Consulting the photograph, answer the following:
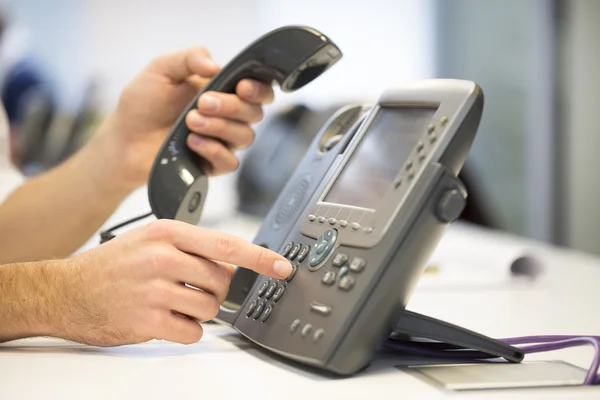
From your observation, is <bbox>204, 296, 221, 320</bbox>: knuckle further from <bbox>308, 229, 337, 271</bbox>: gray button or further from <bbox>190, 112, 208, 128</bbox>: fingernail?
<bbox>190, 112, 208, 128</bbox>: fingernail

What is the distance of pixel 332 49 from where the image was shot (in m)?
0.89

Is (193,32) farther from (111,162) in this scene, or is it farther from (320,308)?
(320,308)

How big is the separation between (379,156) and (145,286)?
0.22m

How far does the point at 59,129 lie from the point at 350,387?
3.35 meters

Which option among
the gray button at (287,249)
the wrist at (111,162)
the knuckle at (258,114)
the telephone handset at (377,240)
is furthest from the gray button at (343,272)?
the wrist at (111,162)

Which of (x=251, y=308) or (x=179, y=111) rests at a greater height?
(x=179, y=111)

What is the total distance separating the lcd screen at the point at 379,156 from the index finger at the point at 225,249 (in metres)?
0.08

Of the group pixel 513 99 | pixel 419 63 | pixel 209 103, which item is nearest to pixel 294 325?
pixel 209 103

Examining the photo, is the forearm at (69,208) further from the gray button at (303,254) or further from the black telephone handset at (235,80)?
the gray button at (303,254)

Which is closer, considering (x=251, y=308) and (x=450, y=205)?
(x=450, y=205)

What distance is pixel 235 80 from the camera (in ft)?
3.25

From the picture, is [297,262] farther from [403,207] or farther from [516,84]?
[516,84]

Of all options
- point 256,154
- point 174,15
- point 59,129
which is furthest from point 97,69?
point 256,154

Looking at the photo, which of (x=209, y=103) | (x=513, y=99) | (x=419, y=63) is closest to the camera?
(x=209, y=103)
